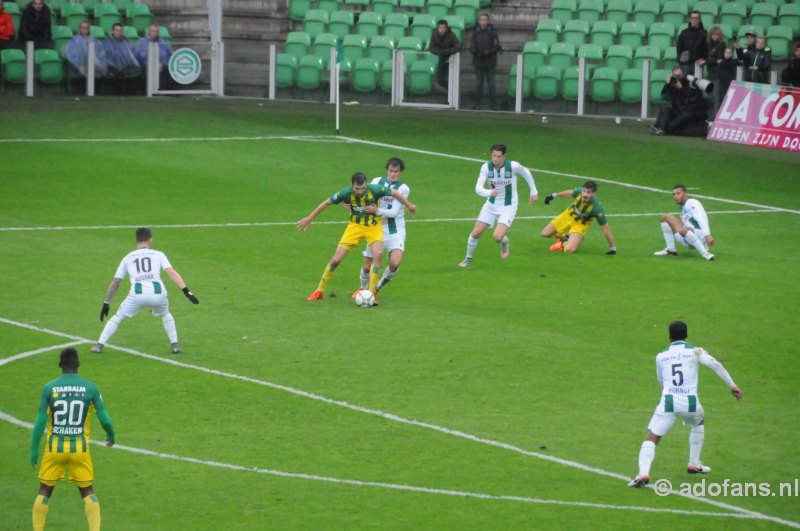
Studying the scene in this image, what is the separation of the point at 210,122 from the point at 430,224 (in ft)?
40.0

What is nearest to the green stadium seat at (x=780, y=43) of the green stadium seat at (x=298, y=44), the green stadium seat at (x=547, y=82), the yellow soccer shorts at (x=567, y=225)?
the green stadium seat at (x=547, y=82)

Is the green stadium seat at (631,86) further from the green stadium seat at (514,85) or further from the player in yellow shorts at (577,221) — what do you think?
the player in yellow shorts at (577,221)

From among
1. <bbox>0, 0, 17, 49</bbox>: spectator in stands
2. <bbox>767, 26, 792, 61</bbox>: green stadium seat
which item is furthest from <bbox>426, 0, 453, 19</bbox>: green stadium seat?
<bbox>0, 0, 17, 49</bbox>: spectator in stands

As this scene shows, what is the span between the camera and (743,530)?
1215 cm

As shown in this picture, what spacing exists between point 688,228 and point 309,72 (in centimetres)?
1987

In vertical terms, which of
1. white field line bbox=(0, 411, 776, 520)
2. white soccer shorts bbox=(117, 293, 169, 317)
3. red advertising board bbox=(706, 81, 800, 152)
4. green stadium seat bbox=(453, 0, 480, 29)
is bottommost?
white field line bbox=(0, 411, 776, 520)

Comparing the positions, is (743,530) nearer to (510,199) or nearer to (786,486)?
(786,486)

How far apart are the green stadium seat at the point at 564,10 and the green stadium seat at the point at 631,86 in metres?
3.83

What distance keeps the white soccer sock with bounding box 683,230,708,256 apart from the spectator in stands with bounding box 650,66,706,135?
12.6m

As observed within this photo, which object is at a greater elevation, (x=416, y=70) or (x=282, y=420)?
(x=416, y=70)

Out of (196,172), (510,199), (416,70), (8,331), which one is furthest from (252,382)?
(416,70)

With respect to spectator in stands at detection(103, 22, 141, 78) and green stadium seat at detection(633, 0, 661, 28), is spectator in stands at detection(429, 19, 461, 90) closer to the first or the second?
green stadium seat at detection(633, 0, 661, 28)

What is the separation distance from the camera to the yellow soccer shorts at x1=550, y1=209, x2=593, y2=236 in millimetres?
25031

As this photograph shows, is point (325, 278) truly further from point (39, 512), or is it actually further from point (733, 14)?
point (733, 14)
